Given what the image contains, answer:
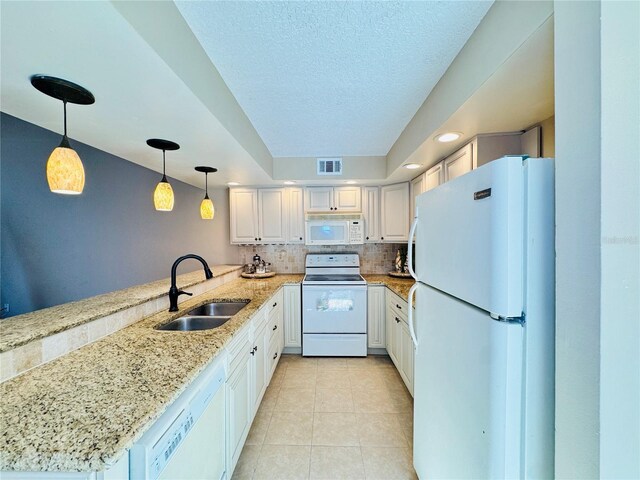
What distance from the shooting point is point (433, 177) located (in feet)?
7.52

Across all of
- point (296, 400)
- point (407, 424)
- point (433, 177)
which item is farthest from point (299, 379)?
point (433, 177)

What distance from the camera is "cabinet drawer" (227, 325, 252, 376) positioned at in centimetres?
136

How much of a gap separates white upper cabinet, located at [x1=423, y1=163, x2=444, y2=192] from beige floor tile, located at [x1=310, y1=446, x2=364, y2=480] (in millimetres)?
2176

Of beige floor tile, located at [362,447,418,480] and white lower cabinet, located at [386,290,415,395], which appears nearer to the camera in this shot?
beige floor tile, located at [362,447,418,480]

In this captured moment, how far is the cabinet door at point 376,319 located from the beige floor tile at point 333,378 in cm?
53

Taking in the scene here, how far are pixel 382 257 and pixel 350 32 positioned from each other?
9.13 feet

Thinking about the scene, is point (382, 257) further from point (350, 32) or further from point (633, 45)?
point (633, 45)

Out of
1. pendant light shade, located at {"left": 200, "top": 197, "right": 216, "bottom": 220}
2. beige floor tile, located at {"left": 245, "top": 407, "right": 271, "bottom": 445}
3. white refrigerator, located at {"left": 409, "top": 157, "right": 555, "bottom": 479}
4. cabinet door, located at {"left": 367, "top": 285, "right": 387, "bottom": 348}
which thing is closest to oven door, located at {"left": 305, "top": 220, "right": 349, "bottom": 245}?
cabinet door, located at {"left": 367, "top": 285, "right": 387, "bottom": 348}

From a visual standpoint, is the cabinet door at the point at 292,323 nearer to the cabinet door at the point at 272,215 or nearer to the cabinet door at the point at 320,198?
the cabinet door at the point at 272,215

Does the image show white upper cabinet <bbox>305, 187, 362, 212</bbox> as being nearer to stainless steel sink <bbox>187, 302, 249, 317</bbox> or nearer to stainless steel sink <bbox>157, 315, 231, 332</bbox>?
stainless steel sink <bbox>187, 302, 249, 317</bbox>

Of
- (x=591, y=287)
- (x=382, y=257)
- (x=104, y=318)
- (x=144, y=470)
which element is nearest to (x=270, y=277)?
(x=382, y=257)

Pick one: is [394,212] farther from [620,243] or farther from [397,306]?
[620,243]

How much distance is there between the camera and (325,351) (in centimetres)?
289

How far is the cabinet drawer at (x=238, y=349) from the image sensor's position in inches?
53.5
